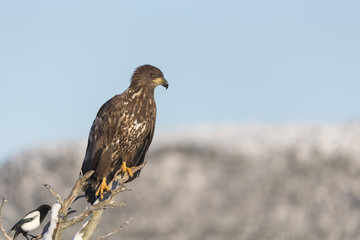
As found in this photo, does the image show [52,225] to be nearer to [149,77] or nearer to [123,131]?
[123,131]

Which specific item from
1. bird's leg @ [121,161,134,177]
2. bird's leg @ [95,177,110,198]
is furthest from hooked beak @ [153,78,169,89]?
bird's leg @ [95,177,110,198]

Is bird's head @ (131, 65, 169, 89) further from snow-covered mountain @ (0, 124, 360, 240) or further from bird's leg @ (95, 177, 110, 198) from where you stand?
snow-covered mountain @ (0, 124, 360, 240)

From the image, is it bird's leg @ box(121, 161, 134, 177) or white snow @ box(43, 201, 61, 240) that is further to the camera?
bird's leg @ box(121, 161, 134, 177)

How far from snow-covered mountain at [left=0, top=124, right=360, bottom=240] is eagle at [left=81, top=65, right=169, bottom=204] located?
51.5ft

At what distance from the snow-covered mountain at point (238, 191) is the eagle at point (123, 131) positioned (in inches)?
618

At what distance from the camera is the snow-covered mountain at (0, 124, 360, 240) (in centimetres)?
2458

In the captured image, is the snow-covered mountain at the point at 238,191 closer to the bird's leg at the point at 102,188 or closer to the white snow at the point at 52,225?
the bird's leg at the point at 102,188

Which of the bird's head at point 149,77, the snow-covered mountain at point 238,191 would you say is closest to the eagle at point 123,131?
the bird's head at point 149,77

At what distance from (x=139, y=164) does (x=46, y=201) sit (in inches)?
665

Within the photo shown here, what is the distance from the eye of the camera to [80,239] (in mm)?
7336

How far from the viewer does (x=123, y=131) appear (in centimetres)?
883

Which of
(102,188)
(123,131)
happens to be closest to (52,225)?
(102,188)

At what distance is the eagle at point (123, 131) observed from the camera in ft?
28.9

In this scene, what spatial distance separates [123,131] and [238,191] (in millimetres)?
16521
